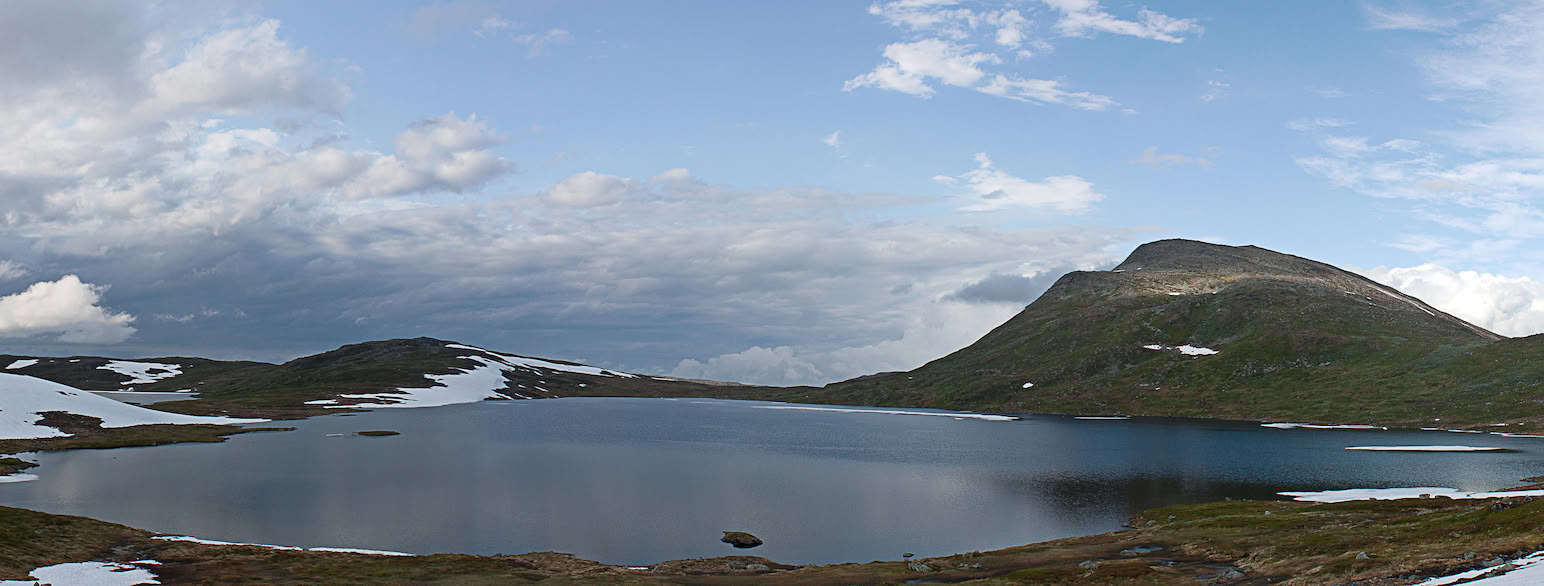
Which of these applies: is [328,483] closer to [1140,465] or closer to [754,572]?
[754,572]

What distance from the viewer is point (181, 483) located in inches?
3381

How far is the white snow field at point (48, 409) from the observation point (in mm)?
130500

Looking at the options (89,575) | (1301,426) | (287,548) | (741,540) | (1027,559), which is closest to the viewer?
(89,575)

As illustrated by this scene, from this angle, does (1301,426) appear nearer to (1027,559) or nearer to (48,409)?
(1027,559)

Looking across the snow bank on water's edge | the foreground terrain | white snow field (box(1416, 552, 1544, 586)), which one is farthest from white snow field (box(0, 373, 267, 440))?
the snow bank on water's edge

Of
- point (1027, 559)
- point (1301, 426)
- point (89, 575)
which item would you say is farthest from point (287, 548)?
point (1301, 426)

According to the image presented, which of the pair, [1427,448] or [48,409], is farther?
[48,409]

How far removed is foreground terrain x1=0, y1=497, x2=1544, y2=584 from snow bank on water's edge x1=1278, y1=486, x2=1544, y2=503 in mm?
12950

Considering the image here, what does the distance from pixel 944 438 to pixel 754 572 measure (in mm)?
107853

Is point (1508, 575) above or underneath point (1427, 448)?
above

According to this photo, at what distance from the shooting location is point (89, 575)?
46.3 meters

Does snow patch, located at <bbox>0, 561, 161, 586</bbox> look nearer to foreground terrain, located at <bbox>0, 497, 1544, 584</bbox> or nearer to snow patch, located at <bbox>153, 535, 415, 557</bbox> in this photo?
foreground terrain, located at <bbox>0, 497, 1544, 584</bbox>

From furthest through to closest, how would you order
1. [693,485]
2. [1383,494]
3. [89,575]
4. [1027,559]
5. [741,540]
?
[693,485] < [1383,494] < [741,540] < [1027,559] < [89,575]

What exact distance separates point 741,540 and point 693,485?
2734 cm
